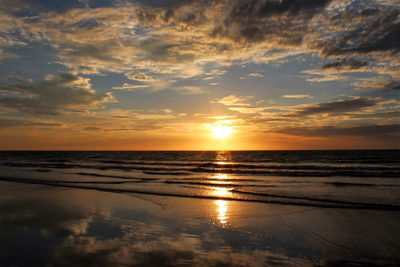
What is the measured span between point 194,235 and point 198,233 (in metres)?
0.21

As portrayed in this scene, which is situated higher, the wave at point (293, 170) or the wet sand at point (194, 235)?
the wave at point (293, 170)

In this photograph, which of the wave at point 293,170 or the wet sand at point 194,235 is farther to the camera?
the wave at point 293,170

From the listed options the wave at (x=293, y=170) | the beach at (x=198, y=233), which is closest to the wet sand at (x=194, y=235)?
the beach at (x=198, y=233)

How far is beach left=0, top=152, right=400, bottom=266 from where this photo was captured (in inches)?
222

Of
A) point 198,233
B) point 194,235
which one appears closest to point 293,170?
point 198,233

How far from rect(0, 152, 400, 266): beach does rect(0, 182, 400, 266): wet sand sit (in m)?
0.02

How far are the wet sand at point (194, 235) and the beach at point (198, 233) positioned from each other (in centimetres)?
2

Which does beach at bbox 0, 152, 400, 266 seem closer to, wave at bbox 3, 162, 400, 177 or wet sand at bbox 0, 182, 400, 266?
wet sand at bbox 0, 182, 400, 266

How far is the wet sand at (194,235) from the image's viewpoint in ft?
18.4

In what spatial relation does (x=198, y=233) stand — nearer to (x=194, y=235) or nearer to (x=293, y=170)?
(x=194, y=235)

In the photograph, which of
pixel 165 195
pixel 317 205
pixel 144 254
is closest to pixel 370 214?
pixel 317 205

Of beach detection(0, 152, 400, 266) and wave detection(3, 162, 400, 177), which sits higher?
wave detection(3, 162, 400, 177)

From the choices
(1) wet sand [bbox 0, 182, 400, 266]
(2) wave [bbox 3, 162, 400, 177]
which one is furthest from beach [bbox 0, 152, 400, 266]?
(2) wave [bbox 3, 162, 400, 177]

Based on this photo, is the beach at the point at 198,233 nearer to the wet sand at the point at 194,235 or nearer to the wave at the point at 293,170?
the wet sand at the point at 194,235
